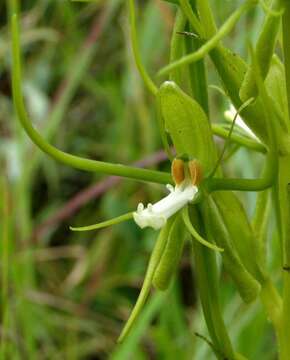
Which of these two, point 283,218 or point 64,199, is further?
point 64,199

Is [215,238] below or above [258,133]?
below

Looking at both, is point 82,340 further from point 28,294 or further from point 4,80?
point 4,80

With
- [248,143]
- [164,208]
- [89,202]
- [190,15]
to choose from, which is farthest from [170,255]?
[89,202]

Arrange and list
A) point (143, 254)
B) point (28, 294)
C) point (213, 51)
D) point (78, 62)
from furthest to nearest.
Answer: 1. point (78, 62)
2. point (143, 254)
3. point (28, 294)
4. point (213, 51)

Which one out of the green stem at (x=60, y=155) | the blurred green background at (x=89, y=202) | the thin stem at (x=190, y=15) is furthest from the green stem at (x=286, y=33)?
the blurred green background at (x=89, y=202)

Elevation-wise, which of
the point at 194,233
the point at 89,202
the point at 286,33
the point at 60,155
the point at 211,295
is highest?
the point at 286,33

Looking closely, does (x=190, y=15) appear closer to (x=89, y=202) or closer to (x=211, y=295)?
(x=211, y=295)

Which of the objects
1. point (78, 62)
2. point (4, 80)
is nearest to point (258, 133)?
point (78, 62)
